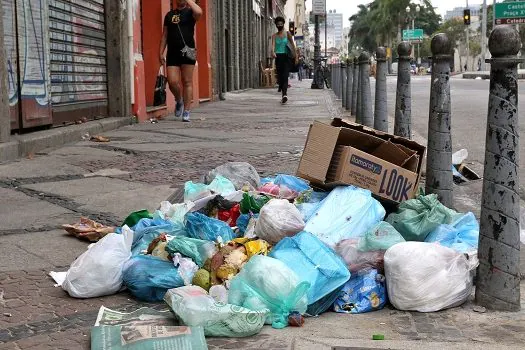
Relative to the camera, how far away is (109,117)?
33.5ft

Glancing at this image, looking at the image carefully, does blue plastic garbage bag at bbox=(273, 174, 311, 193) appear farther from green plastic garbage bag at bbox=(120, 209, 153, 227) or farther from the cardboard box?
green plastic garbage bag at bbox=(120, 209, 153, 227)

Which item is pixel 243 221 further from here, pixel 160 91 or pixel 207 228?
pixel 160 91

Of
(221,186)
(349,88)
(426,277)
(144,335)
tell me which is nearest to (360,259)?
(426,277)

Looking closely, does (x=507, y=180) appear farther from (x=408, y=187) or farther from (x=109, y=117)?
(x=109, y=117)

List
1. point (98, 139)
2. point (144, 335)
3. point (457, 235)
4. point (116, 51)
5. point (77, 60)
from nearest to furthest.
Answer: point (144, 335), point (457, 235), point (98, 139), point (77, 60), point (116, 51)

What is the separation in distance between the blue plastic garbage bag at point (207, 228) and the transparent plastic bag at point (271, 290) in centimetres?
58

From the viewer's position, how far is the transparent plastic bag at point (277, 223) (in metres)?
3.36

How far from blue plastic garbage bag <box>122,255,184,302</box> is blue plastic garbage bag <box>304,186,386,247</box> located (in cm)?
70

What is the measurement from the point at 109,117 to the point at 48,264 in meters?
6.89

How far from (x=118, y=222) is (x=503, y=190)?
232 centimetres

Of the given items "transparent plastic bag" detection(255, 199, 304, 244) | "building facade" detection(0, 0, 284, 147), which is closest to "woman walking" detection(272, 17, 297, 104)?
"building facade" detection(0, 0, 284, 147)

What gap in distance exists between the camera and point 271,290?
281 cm

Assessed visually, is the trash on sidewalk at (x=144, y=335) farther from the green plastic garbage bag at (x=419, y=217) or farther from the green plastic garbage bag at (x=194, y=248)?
the green plastic garbage bag at (x=419, y=217)

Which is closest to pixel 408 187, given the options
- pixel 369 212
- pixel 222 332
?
pixel 369 212
